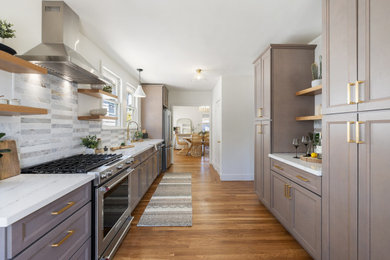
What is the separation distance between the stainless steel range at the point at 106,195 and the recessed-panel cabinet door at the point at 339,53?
1.99 meters

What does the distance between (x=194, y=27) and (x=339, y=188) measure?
2.21 meters

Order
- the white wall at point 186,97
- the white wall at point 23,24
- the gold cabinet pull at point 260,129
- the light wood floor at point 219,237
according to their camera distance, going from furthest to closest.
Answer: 1. the white wall at point 186,97
2. the gold cabinet pull at point 260,129
3. the light wood floor at point 219,237
4. the white wall at point 23,24

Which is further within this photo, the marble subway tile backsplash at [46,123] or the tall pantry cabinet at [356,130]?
the marble subway tile backsplash at [46,123]

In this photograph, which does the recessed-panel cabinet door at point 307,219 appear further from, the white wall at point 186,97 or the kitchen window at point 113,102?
the white wall at point 186,97

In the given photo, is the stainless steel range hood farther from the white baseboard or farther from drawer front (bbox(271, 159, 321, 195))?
the white baseboard

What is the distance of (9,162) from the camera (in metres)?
1.33

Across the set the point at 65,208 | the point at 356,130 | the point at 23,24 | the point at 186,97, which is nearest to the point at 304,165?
the point at 356,130

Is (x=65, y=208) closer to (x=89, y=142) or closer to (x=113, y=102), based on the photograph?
(x=89, y=142)

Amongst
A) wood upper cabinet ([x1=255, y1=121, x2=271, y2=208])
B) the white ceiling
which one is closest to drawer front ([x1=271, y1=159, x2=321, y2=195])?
wood upper cabinet ([x1=255, y1=121, x2=271, y2=208])

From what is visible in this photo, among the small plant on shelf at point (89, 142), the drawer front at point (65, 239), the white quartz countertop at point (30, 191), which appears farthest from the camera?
the small plant on shelf at point (89, 142)

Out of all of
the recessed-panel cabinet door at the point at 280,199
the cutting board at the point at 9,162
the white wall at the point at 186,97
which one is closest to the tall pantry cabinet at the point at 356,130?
the recessed-panel cabinet door at the point at 280,199

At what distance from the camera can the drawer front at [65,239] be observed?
0.93 m

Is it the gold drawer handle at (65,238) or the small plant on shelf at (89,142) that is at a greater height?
the small plant on shelf at (89,142)

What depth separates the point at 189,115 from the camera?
36.9ft
